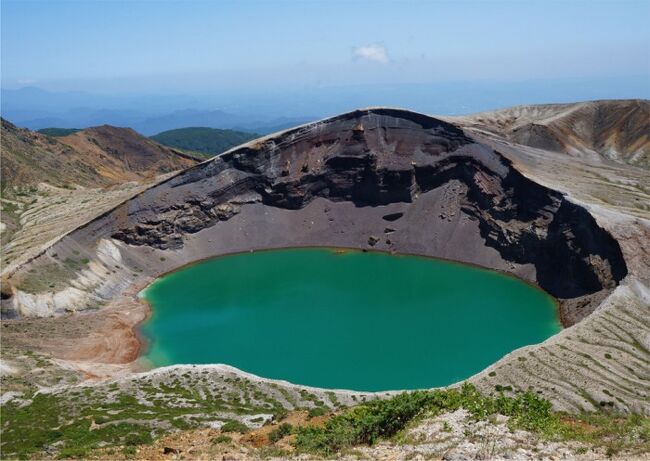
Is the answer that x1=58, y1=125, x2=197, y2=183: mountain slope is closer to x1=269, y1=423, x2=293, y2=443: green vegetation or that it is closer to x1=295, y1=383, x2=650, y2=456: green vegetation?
x1=269, y1=423, x2=293, y2=443: green vegetation

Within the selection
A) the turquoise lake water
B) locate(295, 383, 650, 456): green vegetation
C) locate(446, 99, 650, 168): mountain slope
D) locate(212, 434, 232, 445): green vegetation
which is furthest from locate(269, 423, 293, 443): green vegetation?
locate(446, 99, 650, 168): mountain slope

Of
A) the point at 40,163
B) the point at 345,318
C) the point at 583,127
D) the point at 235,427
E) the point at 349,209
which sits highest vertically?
the point at 583,127

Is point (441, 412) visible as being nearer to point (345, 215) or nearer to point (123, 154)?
point (345, 215)

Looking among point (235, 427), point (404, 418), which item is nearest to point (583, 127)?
point (235, 427)

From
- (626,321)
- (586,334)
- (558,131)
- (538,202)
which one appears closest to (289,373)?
(586,334)

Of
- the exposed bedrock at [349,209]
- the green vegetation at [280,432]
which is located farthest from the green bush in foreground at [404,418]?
the exposed bedrock at [349,209]

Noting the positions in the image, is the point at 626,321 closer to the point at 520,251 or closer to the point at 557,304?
the point at 557,304

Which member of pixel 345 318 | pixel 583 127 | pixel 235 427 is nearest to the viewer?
pixel 235 427

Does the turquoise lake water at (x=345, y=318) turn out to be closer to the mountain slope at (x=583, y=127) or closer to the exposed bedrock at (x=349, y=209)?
the exposed bedrock at (x=349, y=209)
